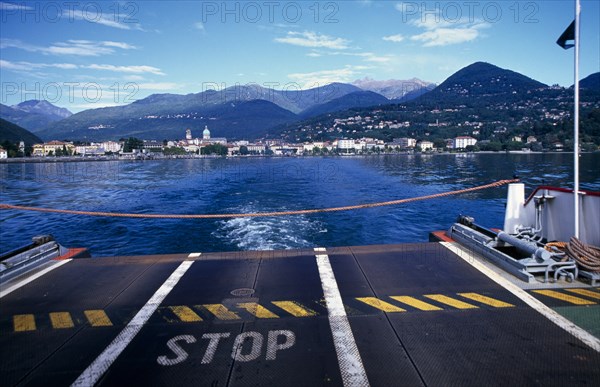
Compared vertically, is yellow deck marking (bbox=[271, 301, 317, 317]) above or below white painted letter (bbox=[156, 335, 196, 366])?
above

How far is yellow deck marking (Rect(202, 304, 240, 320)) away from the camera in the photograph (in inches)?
202

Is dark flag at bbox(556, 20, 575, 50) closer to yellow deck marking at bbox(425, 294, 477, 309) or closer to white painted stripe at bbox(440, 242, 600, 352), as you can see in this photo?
white painted stripe at bbox(440, 242, 600, 352)

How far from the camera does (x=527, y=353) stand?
4.09m

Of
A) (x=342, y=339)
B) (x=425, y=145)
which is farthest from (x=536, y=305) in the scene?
(x=425, y=145)

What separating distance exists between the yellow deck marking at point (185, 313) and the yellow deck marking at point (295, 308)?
114 centimetres

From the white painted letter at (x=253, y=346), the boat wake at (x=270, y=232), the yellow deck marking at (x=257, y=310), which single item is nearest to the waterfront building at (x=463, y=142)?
the boat wake at (x=270, y=232)

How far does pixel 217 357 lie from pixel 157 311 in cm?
170

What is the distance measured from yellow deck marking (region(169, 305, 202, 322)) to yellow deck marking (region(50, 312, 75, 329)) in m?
1.32

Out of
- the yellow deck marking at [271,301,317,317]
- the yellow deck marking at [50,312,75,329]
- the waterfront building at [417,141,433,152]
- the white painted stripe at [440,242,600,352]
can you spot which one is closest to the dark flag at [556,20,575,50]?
the white painted stripe at [440,242,600,352]

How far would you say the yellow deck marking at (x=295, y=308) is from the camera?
203 inches

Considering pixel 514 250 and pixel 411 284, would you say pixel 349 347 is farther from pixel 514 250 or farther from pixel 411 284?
pixel 514 250

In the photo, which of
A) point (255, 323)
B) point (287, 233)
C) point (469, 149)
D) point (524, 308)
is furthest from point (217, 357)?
point (469, 149)

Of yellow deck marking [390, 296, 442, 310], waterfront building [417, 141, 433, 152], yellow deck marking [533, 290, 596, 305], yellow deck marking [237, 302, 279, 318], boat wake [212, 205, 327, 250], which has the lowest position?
boat wake [212, 205, 327, 250]

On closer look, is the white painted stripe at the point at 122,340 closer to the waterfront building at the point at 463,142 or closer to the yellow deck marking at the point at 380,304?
the yellow deck marking at the point at 380,304
